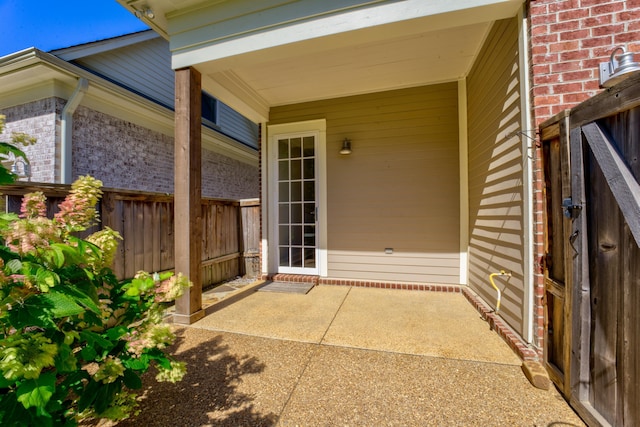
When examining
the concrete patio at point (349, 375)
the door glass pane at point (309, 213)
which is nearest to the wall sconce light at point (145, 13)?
the door glass pane at point (309, 213)

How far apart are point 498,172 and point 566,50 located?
3.46ft

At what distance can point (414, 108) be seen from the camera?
3.91 meters

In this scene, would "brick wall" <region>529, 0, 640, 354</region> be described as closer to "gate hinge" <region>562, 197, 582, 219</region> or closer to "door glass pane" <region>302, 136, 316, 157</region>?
"gate hinge" <region>562, 197, 582, 219</region>

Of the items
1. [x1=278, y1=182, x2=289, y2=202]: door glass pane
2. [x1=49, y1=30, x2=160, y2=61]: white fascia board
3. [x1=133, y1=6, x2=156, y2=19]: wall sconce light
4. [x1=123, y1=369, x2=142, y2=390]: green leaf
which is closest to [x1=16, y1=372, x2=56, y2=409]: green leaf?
[x1=123, y1=369, x2=142, y2=390]: green leaf

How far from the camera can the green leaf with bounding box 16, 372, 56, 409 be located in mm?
911

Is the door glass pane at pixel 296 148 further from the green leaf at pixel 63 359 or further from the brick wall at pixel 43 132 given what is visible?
the green leaf at pixel 63 359

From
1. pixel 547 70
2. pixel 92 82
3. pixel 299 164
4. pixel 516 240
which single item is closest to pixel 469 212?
pixel 516 240

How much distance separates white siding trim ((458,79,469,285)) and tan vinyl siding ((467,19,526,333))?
145 millimetres

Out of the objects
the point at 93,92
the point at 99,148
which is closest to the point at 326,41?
the point at 93,92

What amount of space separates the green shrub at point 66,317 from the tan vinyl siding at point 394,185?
299 centimetres

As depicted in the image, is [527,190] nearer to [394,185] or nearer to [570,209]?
[570,209]

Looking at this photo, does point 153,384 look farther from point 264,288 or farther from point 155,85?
point 155,85

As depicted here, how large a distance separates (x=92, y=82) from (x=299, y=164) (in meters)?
3.54

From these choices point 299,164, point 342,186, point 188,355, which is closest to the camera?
point 188,355
